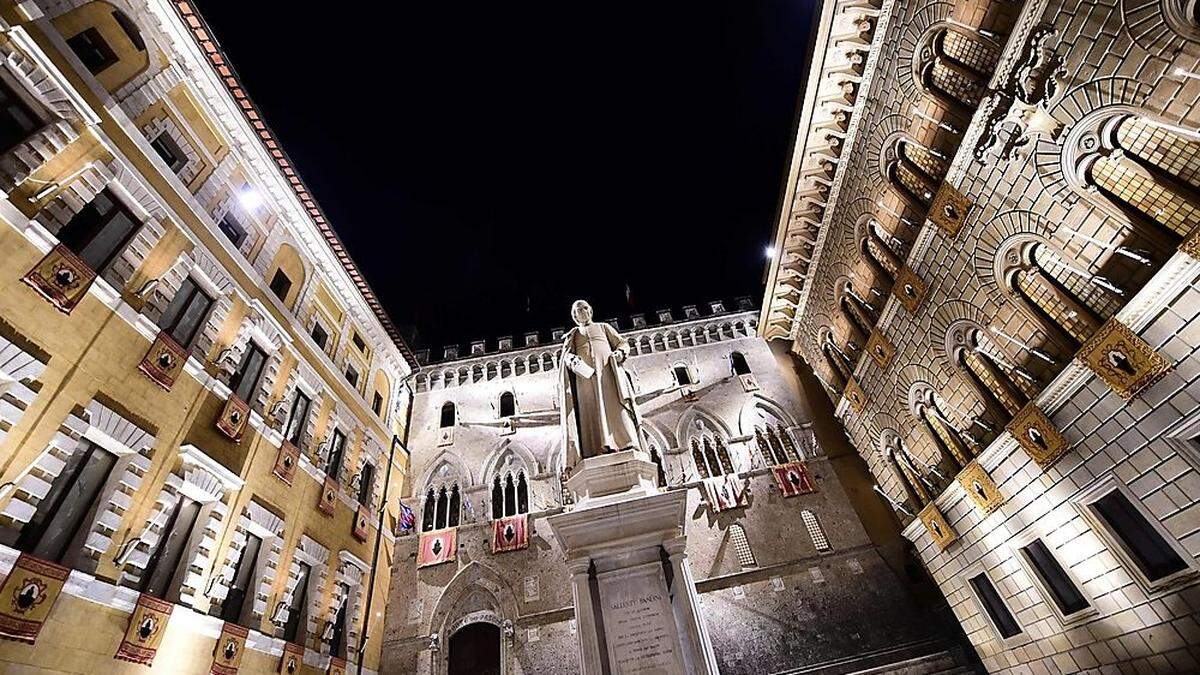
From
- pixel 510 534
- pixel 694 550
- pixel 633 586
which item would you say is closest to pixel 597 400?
pixel 633 586

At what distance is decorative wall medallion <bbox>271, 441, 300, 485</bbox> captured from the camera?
14391mm

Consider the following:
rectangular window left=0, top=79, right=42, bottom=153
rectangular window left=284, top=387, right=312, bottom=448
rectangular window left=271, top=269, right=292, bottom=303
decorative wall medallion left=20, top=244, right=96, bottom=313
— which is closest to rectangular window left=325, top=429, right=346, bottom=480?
rectangular window left=284, top=387, right=312, bottom=448

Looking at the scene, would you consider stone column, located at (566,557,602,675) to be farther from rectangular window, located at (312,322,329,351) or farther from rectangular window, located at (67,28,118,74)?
rectangular window, located at (312,322,329,351)

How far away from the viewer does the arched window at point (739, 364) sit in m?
25.9

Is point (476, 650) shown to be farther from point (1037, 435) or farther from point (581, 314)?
point (1037, 435)

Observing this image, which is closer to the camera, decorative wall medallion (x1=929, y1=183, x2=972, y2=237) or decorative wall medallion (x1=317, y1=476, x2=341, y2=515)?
decorative wall medallion (x1=929, y1=183, x2=972, y2=237)

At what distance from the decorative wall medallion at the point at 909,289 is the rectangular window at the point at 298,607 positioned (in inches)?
799

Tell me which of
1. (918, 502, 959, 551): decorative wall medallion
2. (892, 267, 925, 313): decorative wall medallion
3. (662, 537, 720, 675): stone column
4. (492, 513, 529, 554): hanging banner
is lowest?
(662, 537, 720, 675): stone column

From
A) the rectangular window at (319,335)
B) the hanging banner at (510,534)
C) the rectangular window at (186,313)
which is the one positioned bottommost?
the hanging banner at (510,534)

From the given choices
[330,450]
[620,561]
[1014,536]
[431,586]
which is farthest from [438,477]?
[1014,536]

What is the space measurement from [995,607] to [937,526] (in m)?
2.51

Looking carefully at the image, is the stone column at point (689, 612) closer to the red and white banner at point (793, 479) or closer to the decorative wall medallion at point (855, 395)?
the decorative wall medallion at point (855, 395)

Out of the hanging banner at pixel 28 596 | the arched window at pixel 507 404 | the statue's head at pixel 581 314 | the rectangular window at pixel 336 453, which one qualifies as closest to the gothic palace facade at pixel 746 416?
the hanging banner at pixel 28 596

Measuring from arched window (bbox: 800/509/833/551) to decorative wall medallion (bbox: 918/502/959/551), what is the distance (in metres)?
4.18
